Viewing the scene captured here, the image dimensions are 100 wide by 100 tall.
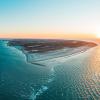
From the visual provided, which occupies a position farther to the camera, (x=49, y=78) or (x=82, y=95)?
(x=49, y=78)

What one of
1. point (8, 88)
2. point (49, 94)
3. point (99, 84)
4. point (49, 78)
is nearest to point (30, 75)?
point (49, 78)

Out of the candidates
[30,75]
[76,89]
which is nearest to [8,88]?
[30,75]

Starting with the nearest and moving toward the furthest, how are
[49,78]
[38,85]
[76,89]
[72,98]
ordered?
[72,98] < [76,89] < [38,85] < [49,78]

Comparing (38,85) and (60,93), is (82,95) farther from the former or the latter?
(38,85)

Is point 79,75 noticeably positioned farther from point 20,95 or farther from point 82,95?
point 20,95

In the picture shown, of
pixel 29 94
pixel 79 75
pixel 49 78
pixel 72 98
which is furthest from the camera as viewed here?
pixel 79 75

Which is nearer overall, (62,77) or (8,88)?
(8,88)


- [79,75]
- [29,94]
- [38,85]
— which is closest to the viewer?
[29,94]

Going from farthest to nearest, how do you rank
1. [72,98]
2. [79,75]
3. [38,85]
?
[79,75], [38,85], [72,98]
